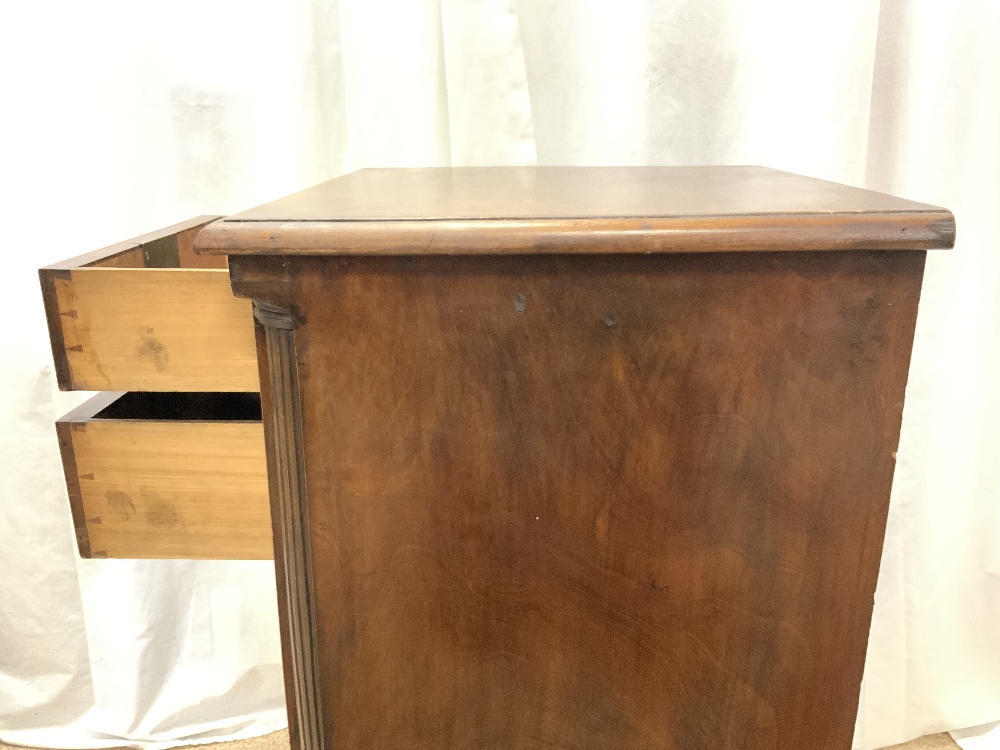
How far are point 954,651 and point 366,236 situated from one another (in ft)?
4.21

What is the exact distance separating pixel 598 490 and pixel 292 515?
9.4 inches

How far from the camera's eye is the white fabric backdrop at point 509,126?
3.66 feet

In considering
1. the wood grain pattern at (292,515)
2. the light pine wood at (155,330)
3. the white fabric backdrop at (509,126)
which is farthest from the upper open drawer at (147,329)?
the white fabric backdrop at (509,126)

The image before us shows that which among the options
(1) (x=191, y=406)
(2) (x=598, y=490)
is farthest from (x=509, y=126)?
(2) (x=598, y=490)

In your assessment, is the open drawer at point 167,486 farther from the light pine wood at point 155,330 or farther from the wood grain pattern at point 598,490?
the wood grain pattern at point 598,490

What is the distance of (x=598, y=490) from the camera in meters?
0.62

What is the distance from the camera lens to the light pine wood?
697mm

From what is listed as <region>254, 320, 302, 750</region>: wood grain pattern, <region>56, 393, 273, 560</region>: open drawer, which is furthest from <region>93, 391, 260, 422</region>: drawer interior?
<region>254, 320, 302, 750</region>: wood grain pattern

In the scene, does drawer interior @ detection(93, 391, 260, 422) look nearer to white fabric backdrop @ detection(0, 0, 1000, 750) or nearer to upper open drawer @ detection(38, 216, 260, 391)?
upper open drawer @ detection(38, 216, 260, 391)

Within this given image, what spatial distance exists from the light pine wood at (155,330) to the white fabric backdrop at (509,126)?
0.52 metres

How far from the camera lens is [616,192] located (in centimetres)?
71

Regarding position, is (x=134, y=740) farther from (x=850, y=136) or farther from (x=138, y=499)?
(x=850, y=136)

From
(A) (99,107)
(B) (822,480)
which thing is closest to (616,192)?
(B) (822,480)

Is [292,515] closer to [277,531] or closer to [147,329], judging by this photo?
[277,531]
